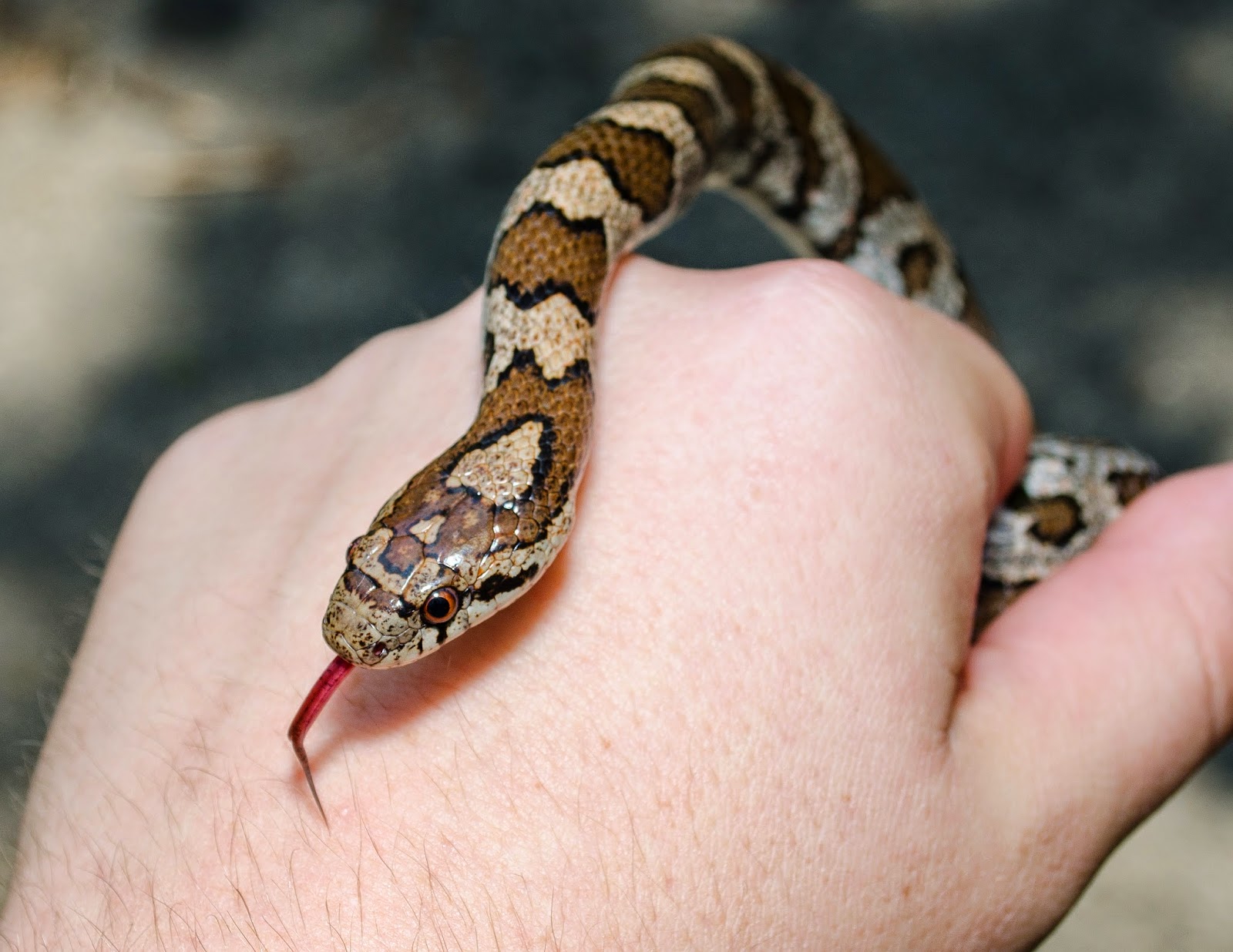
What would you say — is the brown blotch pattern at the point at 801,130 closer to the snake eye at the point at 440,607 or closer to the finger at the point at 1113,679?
the finger at the point at 1113,679

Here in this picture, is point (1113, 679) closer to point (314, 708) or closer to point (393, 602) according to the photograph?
point (393, 602)

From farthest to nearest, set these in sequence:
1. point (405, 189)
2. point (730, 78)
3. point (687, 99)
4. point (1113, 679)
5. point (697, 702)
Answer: point (405, 189)
point (730, 78)
point (687, 99)
point (1113, 679)
point (697, 702)

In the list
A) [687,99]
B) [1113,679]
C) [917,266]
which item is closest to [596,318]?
[687,99]

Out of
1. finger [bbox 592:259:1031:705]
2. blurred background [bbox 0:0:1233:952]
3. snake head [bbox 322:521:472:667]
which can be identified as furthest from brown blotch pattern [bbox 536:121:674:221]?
blurred background [bbox 0:0:1233:952]

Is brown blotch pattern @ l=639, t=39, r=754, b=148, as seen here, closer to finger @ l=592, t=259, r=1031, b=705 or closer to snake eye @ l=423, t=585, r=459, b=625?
finger @ l=592, t=259, r=1031, b=705

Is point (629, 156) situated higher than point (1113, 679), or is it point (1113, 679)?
point (629, 156)

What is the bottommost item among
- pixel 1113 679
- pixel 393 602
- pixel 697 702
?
pixel 1113 679

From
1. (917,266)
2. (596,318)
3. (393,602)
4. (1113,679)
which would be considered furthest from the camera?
(917,266)
